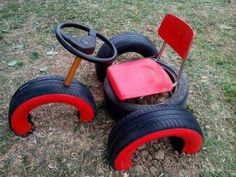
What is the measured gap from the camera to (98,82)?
3.26 m

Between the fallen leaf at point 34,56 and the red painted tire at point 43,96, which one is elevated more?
the red painted tire at point 43,96

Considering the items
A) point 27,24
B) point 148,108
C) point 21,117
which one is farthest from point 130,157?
point 27,24

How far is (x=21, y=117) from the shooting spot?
2561 mm

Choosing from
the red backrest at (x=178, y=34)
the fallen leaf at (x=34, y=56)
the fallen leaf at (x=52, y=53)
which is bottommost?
the fallen leaf at (x=34, y=56)

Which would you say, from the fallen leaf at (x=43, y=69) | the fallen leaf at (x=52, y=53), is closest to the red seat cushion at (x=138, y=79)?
the fallen leaf at (x=43, y=69)

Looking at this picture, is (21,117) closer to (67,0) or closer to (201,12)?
(67,0)

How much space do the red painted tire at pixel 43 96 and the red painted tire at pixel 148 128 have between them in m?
0.39

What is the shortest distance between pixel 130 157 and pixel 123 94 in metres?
0.46

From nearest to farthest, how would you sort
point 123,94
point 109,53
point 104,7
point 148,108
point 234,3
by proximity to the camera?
point 148,108
point 123,94
point 109,53
point 104,7
point 234,3

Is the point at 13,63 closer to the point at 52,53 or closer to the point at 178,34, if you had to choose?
the point at 52,53

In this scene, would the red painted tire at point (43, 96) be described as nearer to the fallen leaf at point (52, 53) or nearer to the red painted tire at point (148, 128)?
the red painted tire at point (148, 128)

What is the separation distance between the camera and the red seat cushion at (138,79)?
2514mm

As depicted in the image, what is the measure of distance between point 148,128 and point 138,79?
561 millimetres

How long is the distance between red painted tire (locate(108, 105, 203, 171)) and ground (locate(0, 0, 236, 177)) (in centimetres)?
30
